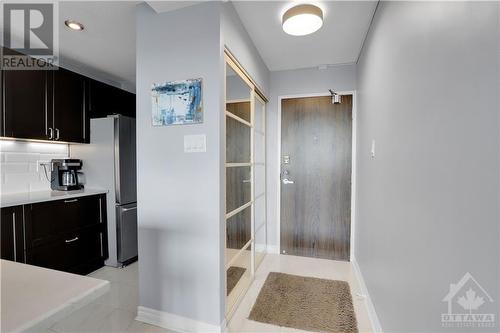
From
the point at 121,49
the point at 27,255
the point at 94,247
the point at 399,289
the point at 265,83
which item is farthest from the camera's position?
the point at 265,83

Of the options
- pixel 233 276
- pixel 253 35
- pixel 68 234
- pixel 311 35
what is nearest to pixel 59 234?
pixel 68 234

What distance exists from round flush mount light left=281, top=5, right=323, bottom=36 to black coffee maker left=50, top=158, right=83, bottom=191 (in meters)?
2.88

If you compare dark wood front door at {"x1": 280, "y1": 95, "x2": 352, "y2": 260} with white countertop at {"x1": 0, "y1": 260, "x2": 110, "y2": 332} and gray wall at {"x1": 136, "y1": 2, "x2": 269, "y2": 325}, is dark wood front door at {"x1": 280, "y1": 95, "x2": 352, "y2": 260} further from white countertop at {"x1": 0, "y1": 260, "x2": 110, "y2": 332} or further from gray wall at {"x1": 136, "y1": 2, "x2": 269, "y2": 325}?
white countertop at {"x1": 0, "y1": 260, "x2": 110, "y2": 332}

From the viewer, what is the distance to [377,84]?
6.15 feet

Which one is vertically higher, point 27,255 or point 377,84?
point 377,84

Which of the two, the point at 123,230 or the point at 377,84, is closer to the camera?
the point at 377,84

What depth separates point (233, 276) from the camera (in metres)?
2.08

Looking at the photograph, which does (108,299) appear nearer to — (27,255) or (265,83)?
(27,255)

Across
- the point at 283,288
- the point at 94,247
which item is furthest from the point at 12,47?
the point at 283,288

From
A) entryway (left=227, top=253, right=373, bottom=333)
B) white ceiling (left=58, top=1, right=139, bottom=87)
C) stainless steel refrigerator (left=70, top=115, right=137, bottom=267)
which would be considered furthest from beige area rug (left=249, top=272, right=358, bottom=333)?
white ceiling (left=58, top=1, right=139, bottom=87)

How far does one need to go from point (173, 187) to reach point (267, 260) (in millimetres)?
1891

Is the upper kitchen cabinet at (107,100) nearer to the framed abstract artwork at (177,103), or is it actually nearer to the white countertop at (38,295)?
the framed abstract artwork at (177,103)

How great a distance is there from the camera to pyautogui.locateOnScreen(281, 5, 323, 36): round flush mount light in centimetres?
178

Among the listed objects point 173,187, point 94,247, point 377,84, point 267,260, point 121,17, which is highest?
point 121,17
